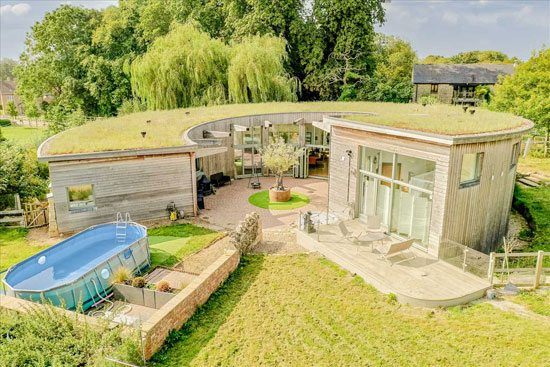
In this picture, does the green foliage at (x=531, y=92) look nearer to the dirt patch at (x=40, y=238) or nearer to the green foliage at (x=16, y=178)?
A: the dirt patch at (x=40, y=238)

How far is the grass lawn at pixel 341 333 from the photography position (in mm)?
7145

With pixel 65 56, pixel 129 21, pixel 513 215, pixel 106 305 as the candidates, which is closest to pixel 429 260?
pixel 106 305

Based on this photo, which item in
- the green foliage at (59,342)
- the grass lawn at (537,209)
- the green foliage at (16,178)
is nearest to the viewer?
the green foliage at (59,342)

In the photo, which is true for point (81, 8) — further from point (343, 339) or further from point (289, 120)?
point (343, 339)

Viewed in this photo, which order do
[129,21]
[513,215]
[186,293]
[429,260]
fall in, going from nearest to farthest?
[186,293] < [429,260] < [513,215] < [129,21]

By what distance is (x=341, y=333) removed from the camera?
26.1ft

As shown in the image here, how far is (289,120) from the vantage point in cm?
2178

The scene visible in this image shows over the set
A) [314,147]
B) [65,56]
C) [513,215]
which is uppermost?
[65,56]

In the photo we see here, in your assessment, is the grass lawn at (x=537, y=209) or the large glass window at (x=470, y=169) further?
the grass lawn at (x=537, y=209)

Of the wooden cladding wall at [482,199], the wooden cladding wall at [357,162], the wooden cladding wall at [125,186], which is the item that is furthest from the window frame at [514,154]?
the wooden cladding wall at [125,186]

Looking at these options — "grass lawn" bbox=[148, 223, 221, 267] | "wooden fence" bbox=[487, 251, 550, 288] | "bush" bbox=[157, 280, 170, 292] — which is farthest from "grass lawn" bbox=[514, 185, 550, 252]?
"bush" bbox=[157, 280, 170, 292]

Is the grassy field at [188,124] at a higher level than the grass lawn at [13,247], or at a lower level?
higher

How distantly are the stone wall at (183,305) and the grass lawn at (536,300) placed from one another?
23.1 feet

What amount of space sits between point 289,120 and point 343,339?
15551mm
